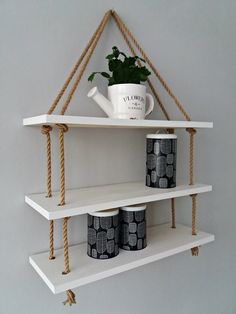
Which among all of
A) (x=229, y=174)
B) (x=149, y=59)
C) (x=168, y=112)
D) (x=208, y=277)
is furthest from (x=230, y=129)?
(x=208, y=277)

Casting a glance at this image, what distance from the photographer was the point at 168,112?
83 centimetres

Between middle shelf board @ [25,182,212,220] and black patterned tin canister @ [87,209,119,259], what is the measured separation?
0.14ft

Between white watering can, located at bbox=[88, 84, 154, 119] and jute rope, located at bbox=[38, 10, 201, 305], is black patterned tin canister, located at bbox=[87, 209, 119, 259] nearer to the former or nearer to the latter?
jute rope, located at bbox=[38, 10, 201, 305]

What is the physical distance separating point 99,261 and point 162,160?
0.27 meters

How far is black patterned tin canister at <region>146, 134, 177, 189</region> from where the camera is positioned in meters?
0.68

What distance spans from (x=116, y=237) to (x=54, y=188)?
180 mm

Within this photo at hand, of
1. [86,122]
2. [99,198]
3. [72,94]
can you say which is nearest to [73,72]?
[72,94]

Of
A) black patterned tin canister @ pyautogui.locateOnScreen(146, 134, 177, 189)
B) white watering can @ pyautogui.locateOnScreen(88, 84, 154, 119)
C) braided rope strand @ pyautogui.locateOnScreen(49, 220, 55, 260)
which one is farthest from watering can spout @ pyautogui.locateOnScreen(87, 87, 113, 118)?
braided rope strand @ pyautogui.locateOnScreen(49, 220, 55, 260)

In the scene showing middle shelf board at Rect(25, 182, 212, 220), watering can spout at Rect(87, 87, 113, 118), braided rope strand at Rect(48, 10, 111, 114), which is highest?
braided rope strand at Rect(48, 10, 111, 114)

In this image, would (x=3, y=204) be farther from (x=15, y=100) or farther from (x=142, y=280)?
(x=142, y=280)

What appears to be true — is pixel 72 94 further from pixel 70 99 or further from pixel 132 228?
pixel 132 228

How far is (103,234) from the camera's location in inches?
23.4

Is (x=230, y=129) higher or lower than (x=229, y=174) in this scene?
higher

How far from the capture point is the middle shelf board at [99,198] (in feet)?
1.65
